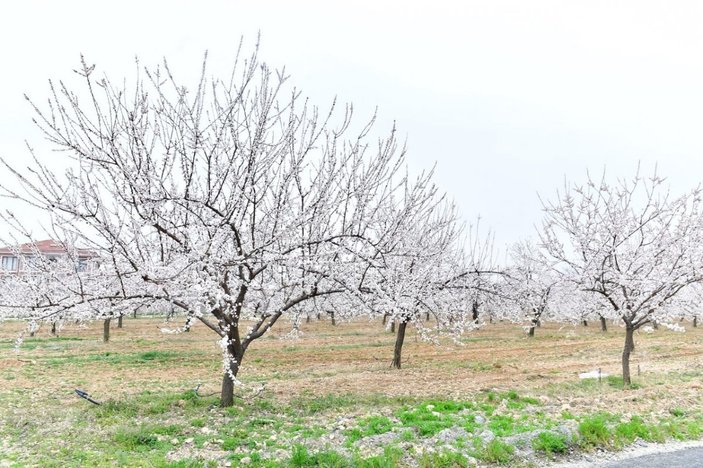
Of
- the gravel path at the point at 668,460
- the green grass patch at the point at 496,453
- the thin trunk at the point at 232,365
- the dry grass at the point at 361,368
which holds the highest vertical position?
the thin trunk at the point at 232,365

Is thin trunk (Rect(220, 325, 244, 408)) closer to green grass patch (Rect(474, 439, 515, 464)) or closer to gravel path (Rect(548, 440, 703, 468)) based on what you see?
green grass patch (Rect(474, 439, 515, 464))

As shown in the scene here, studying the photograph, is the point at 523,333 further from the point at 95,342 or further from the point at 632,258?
the point at 95,342

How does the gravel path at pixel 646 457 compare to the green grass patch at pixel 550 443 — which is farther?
the green grass patch at pixel 550 443

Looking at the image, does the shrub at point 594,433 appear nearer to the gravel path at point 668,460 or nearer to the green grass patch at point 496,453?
the gravel path at point 668,460

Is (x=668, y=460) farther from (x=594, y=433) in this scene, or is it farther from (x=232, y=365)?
(x=232, y=365)

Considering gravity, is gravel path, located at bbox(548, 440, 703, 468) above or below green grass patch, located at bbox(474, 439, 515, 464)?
below

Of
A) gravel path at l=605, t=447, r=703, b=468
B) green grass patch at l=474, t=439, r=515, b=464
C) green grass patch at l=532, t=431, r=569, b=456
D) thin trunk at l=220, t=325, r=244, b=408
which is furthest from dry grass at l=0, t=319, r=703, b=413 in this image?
green grass patch at l=474, t=439, r=515, b=464

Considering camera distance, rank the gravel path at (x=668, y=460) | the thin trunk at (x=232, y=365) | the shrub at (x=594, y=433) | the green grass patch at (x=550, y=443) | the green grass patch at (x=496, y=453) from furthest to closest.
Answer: the thin trunk at (x=232, y=365) → the shrub at (x=594, y=433) → the green grass patch at (x=550, y=443) → the green grass patch at (x=496, y=453) → the gravel path at (x=668, y=460)

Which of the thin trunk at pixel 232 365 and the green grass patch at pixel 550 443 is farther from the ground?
the thin trunk at pixel 232 365

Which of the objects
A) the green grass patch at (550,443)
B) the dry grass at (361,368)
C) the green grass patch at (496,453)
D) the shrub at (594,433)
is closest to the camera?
the green grass patch at (496,453)

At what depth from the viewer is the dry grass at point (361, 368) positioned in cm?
1246

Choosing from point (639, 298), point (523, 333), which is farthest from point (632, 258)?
point (523, 333)

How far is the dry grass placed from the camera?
491 inches

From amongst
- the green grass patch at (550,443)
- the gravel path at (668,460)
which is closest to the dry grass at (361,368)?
the gravel path at (668,460)
